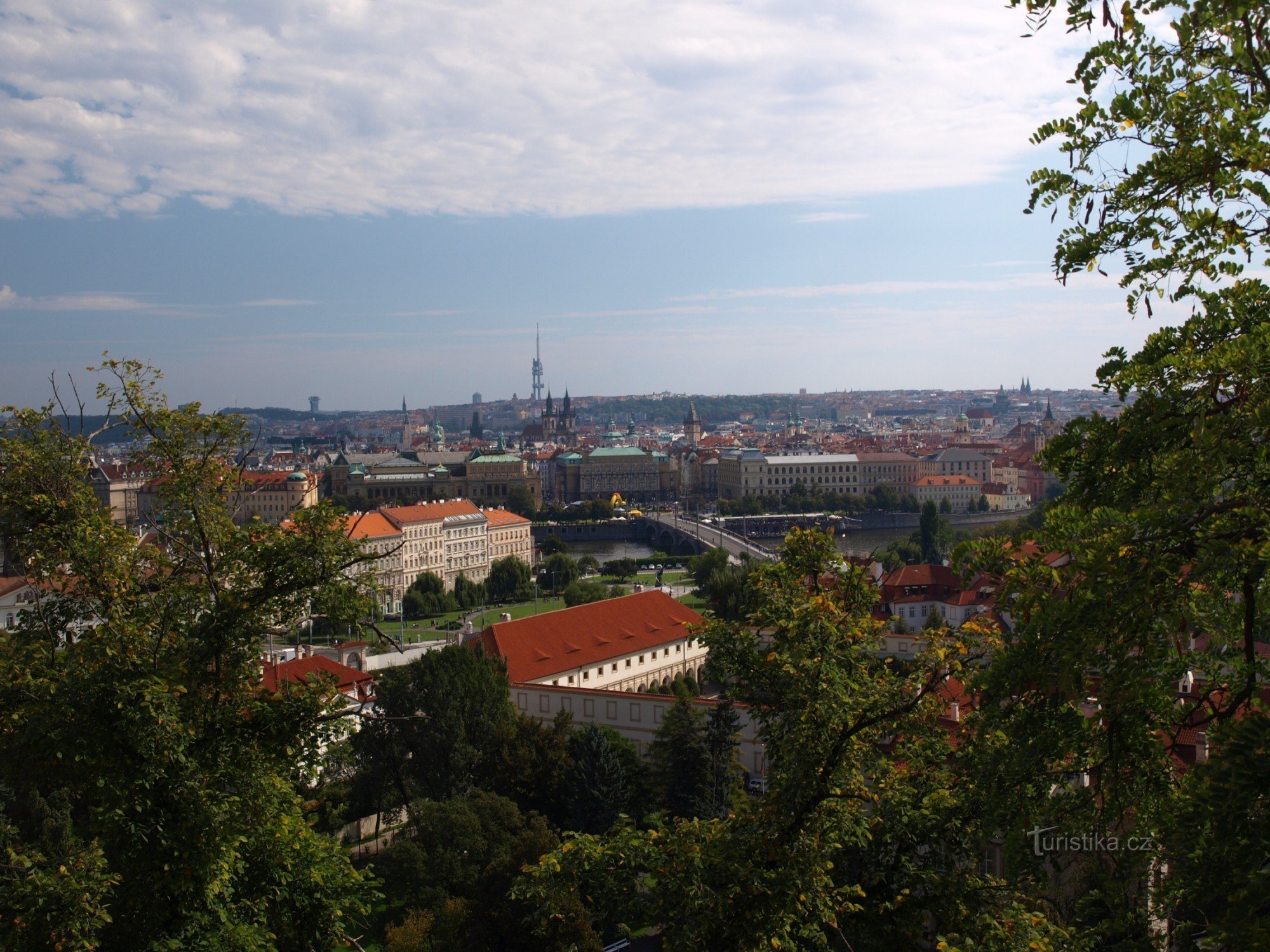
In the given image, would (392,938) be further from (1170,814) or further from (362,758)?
(1170,814)

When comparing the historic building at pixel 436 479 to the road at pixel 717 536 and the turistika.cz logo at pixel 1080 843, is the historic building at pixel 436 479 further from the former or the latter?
the turistika.cz logo at pixel 1080 843

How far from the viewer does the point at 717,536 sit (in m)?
75.0

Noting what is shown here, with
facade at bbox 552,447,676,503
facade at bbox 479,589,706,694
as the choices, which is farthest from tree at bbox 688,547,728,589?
facade at bbox 552,447,676,503

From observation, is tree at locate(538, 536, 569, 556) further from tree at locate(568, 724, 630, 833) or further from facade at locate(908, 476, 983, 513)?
tree at locate(568, 724, 630, 833)

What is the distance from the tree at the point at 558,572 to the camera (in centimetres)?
5725

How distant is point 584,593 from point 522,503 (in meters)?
53.1

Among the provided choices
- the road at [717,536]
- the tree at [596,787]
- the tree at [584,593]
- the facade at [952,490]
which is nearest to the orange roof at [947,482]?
the facade at [952,490]

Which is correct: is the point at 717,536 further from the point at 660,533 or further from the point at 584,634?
the point at 584,634

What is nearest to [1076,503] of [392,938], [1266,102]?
[1266,102]

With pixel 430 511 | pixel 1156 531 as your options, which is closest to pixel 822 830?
pixel 1156 531

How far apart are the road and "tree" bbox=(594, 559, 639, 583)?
540cm

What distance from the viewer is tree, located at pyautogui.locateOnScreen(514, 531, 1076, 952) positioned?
5.19 m

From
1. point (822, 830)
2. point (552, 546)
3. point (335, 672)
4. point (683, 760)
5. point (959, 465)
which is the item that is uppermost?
point (822, 830)

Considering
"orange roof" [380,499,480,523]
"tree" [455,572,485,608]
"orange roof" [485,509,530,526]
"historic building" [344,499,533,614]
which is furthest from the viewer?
"orange roof" [485,509,530,526]
